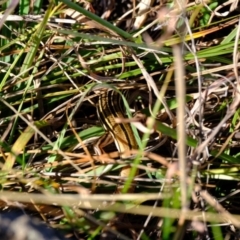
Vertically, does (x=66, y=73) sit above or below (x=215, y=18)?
below

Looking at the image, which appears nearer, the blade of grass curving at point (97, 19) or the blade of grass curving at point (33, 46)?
the blade of grass curving at point (97, 19)

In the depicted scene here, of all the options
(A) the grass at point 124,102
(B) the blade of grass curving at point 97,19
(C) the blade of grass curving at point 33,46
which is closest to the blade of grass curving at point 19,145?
(A) the grass at point 124,102

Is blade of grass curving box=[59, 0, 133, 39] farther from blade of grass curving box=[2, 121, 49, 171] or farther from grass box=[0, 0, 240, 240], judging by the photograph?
blade of grass curving box=[2, 121, 49, 171]

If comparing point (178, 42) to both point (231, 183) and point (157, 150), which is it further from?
point (231, 183)

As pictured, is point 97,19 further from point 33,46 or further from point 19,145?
point 19,145

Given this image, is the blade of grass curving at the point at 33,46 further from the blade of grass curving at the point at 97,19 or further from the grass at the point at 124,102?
the blade of grass curving at the point at 97,19

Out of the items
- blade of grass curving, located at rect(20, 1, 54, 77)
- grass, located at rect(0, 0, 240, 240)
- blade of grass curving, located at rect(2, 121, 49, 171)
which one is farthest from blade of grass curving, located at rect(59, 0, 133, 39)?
blade of grass curving, located at rect(2, 121, 49, 171)

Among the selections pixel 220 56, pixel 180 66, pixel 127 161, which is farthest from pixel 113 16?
pixel 180 66

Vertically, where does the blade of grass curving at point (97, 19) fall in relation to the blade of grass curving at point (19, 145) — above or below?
above
